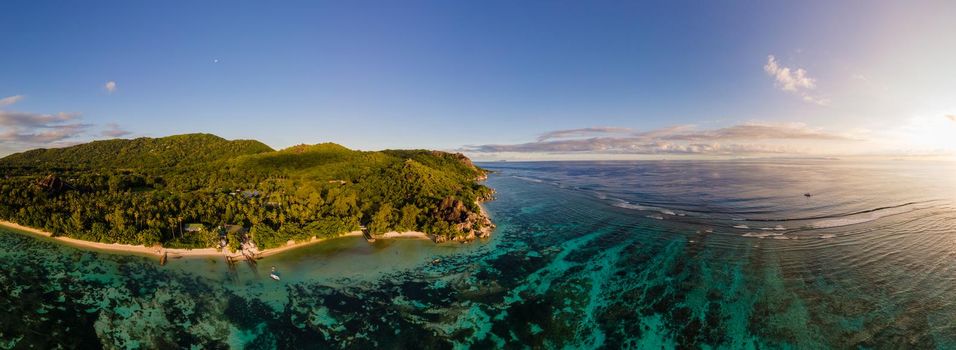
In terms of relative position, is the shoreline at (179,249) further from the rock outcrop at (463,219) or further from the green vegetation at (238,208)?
the rock outcrop at (463,219)

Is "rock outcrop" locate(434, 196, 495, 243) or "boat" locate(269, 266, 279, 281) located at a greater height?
"rock outcrop" locate(434, 196, 495, 243)

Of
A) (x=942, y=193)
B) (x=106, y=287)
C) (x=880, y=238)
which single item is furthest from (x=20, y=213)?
(x=942, y=193)

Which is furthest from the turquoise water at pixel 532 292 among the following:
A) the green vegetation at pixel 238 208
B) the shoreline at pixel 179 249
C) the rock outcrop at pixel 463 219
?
the green vegetation at pixel 238 208

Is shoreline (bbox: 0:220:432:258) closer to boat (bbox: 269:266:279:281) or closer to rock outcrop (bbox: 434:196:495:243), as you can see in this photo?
rock outcrop (bbox: 434:196:495:243)

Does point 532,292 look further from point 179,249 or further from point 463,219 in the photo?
point 179,249

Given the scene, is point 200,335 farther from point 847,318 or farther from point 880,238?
point 880,238

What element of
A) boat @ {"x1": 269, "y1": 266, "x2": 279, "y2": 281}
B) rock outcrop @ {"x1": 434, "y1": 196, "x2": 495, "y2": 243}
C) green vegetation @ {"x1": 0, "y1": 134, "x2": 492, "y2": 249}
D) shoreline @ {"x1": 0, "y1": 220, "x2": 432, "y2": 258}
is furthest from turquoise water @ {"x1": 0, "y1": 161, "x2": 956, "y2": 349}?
green vegetation @ {"x1": 0, "y1": 134, "x2": 492, "y2": 249}

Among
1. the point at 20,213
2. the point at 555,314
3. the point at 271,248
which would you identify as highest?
the point at 20,213

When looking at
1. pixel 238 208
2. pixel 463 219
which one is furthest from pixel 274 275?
pixel 463 219
